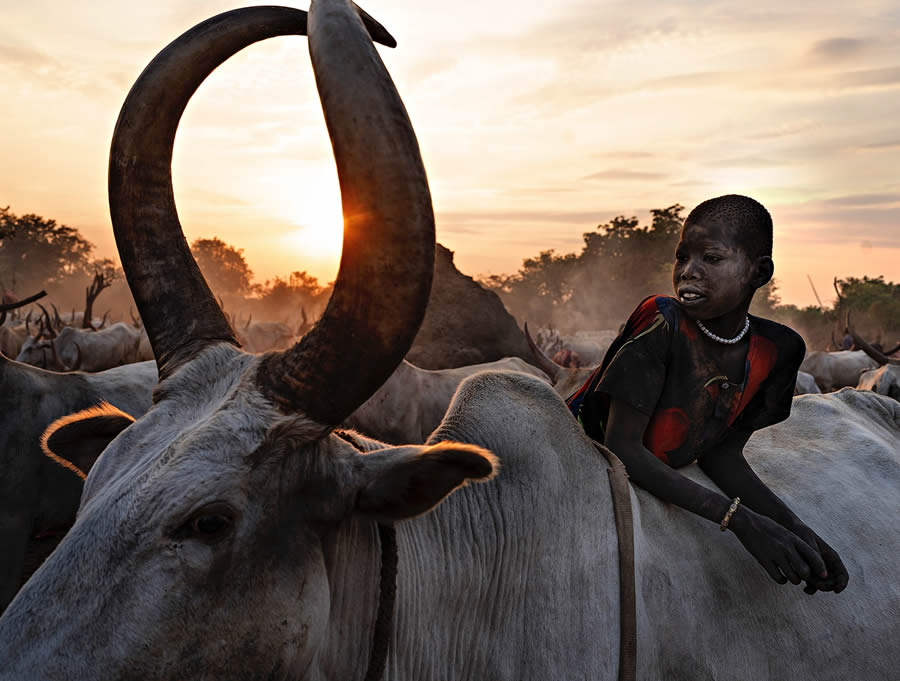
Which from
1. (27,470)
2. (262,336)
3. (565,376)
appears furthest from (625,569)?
(262,336)

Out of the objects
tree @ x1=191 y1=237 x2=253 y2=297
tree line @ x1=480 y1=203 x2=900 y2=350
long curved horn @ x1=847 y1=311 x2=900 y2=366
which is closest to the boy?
long curved horn @ x1=847 y1=311 x2=900 y2=366

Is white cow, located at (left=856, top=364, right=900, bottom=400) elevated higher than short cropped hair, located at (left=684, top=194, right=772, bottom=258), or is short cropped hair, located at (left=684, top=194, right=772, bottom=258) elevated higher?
short cropped hair, located at (left=684, top=194, right=772, bottom=258)

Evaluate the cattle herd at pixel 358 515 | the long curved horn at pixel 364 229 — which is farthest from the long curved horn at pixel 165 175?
the long curved horn at pixel 364 229

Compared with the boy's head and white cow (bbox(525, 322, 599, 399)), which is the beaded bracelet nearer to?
the boy's head

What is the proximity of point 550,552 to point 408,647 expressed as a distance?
0.54m

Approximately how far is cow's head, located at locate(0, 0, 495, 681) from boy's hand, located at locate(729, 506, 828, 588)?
1.11 meters

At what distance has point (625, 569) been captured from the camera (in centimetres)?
220

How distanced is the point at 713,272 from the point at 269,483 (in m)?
1.84

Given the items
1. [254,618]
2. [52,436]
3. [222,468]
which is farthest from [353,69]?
[52,436]

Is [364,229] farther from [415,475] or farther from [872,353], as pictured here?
[872,353]

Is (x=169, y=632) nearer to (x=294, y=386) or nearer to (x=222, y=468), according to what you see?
(x=222, y=468)

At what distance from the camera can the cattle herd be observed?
158 centimetres

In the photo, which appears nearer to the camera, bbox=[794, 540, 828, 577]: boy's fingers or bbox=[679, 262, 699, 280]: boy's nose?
bbox=[794, 540, 828, 577]: boy's fingers

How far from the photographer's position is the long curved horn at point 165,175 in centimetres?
225
